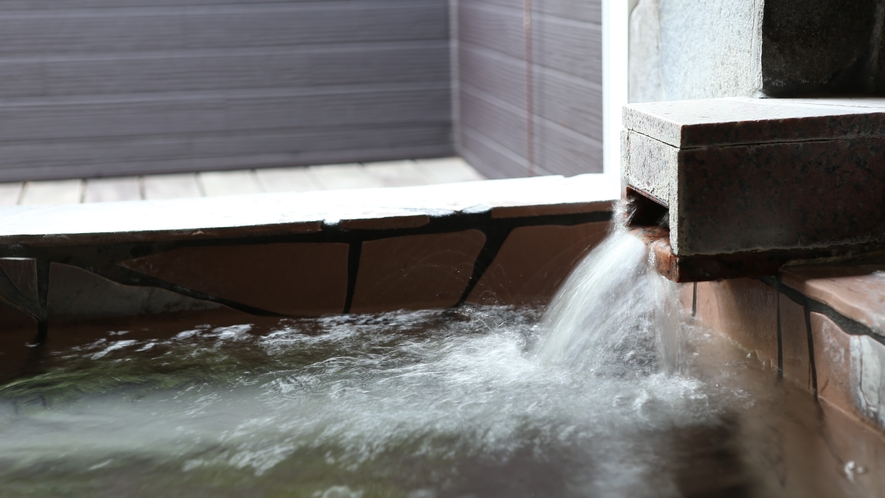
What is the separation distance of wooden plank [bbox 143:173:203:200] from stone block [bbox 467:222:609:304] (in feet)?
8.99

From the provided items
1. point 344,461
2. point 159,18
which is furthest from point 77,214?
point 159,18

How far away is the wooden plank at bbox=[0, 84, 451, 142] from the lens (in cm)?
462

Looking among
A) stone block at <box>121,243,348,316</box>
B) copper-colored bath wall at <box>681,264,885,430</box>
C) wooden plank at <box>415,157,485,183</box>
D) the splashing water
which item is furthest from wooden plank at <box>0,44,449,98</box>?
copper-colored bath wall at <box>681,264,885,430</box>

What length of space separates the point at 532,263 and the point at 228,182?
10.2 ft

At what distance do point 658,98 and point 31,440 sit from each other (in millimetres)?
1578

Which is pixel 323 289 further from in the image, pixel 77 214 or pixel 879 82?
pixel 879 82

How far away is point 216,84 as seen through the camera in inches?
187

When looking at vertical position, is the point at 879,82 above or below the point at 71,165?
above

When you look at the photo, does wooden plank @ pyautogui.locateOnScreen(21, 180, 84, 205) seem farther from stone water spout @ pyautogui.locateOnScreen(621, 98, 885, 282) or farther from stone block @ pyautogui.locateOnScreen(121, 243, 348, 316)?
stone water spout @ pyautogui.locateOnScreen(621, 98, 885, 282)

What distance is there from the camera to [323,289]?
5.42ft

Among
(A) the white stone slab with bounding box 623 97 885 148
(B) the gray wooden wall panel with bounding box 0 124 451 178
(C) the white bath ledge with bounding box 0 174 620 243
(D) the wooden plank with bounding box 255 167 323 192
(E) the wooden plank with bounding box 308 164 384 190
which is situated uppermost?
(A) the white stone slab with bounding box 623 97 885 148

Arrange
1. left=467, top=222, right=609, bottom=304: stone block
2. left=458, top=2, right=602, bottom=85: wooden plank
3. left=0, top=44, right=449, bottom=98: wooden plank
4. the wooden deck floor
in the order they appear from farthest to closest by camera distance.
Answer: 1. left=0, top=44, right=449, bottom=98: wooden plank
2. the wooden deck floor
3. left=458, top=2, right=602, bottom=85: wooden plank
4. left=467, top=222, right=609, bottom=304: stone block

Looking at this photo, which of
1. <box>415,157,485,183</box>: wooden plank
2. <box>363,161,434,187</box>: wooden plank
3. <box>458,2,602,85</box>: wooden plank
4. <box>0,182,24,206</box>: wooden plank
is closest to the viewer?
<box>458,2,602,85</box>: wooden plank

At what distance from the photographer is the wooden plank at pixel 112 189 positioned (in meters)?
4.17
